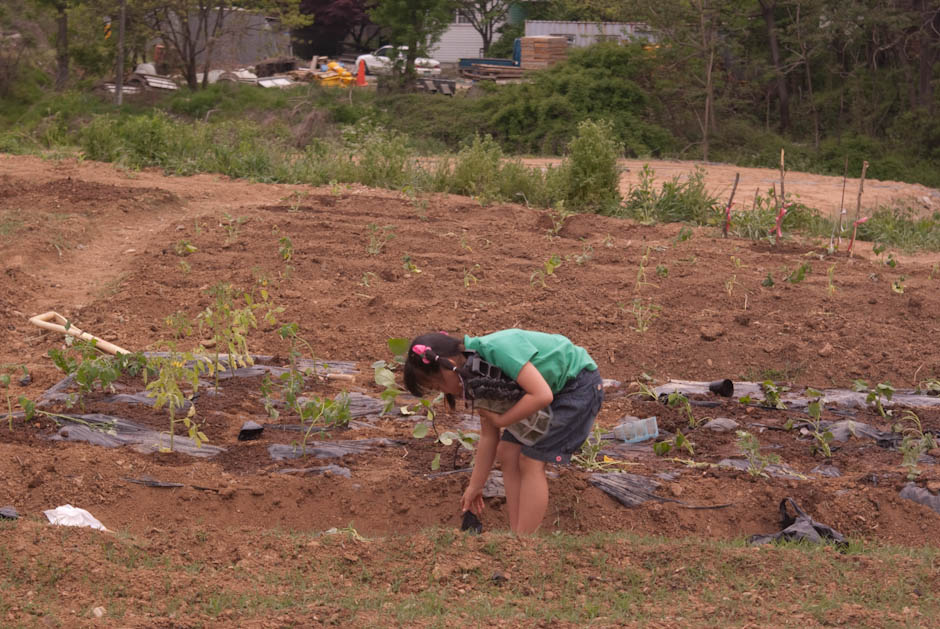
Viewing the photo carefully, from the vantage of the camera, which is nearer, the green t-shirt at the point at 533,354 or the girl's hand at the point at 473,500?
the green t-shirt at the point at 533,354

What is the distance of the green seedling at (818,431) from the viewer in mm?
4539

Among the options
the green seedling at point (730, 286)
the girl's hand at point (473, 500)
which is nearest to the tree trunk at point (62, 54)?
the green seedling at point (730, 286)

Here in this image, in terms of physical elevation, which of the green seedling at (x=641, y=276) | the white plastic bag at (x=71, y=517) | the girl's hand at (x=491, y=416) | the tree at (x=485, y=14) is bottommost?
the white plastic bag at (x=71, y=517)

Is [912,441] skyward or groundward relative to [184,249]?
groundward

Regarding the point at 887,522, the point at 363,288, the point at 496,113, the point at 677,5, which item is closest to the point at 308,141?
the point at 496,113

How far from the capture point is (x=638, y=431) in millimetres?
4723

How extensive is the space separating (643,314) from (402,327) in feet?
5.44

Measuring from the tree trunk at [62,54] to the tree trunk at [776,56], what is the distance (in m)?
16.8

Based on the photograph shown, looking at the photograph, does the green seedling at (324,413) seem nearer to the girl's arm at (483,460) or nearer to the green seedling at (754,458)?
the girl's arm at (483,460)

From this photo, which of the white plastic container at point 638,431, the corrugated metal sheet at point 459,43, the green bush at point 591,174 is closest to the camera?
the white plastic container at point 638,431

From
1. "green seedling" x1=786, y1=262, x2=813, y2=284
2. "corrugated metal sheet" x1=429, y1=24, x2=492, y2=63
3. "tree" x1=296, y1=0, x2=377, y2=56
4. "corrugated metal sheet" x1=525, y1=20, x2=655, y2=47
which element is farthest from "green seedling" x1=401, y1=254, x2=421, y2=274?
"corrugated metal sheet" x1=429, y1=24, x2=492, y2=63

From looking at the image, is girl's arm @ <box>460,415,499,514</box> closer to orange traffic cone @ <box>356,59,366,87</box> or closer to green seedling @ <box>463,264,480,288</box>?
green seedling @ <box>463,264,480,288</box>

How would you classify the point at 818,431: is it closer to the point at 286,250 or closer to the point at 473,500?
the point at 473,500

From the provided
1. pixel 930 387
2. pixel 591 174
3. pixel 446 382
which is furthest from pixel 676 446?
pixel 591 174
